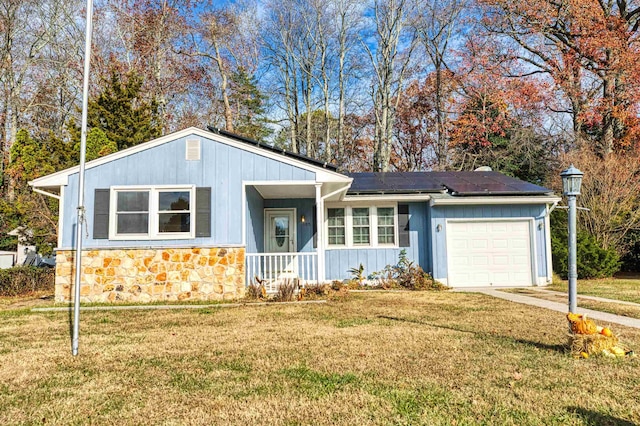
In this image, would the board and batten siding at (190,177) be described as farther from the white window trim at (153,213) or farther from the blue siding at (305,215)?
the blue siding at (305,215)

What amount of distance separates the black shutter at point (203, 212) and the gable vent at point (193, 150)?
0.77 metres

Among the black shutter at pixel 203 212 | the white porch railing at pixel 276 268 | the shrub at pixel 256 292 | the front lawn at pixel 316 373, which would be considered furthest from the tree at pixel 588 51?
the black shutter at pixel 203 212

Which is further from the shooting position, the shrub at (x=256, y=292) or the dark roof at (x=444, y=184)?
the dark roof at (x=444, y=184)

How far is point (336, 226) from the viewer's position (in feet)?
40.6

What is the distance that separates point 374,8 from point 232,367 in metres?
22.1

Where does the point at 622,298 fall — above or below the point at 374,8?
below

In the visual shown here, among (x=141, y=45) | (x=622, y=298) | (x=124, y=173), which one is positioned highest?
(x=141, y=45)

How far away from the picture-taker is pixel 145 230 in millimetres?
9516

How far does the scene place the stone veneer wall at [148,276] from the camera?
30.5 ft

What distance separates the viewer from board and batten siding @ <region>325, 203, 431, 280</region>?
1210cm

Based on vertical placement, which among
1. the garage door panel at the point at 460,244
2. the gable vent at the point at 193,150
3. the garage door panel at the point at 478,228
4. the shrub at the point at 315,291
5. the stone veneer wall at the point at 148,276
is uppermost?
the gable vent at the point at 193,150

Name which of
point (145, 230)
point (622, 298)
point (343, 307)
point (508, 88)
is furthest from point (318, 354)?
point (508, 88)

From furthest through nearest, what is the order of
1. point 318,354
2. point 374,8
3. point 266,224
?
point 374,8, point 266,224, point 318,354

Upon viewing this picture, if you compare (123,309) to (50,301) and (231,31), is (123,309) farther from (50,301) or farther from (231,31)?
(231,31)
